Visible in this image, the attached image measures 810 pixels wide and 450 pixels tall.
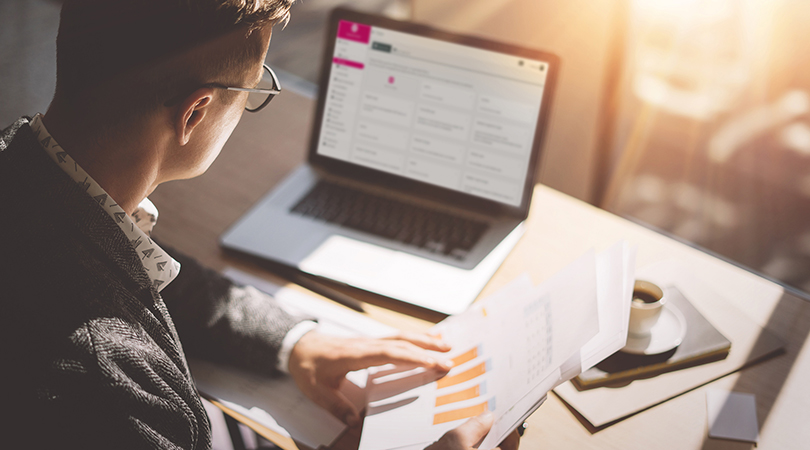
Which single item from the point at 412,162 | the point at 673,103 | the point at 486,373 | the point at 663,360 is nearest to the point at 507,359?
the point at 486,373

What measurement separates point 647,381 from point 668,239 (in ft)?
1.25

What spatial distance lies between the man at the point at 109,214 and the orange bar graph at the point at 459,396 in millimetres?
76

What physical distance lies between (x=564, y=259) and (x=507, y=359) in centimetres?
37

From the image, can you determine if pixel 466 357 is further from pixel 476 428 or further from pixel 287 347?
pixel 287 347

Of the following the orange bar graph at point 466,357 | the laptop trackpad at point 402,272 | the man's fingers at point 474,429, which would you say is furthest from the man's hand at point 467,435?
the laptop trackpad at point 402,272

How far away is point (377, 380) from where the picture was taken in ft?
2.76

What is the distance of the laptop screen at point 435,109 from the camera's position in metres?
1.09

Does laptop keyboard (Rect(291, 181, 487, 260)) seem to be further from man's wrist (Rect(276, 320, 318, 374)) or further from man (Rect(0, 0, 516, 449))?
man (Rect(0, 0, 516, 449))

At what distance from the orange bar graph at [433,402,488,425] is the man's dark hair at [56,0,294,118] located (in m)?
0.53

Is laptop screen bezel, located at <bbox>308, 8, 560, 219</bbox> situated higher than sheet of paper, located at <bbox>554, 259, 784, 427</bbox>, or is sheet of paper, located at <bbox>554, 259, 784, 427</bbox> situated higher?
laptop screen bezel, located at <bbox>308, 8, 560, 219</bbox>

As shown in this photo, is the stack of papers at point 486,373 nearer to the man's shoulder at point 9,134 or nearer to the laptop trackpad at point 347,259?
the laptop trackpad at point 347,259

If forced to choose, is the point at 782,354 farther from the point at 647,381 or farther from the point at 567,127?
the point at 567,127

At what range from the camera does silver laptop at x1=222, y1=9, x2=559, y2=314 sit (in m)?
1.06

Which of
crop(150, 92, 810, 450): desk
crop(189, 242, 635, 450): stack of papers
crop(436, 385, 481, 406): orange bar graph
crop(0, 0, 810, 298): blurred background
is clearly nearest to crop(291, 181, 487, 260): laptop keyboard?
crop(150, 92, 810, 450): desk
